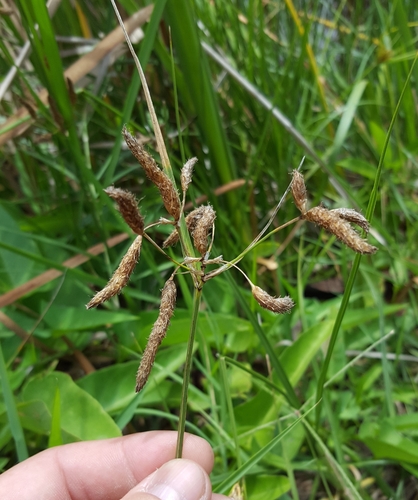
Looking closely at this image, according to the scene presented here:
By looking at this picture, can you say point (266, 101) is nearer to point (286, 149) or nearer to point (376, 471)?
point (286, 149)

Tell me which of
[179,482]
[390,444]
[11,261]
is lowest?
[390,444]

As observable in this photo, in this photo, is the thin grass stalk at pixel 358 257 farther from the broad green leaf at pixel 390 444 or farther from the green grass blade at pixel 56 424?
the green grass blade at pixel 56 424

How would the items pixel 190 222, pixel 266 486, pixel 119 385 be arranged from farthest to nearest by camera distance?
1. pixel 119 385
2. pixel 266 486
3. pixel 190 222

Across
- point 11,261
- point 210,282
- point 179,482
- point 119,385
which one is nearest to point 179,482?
point 179,482

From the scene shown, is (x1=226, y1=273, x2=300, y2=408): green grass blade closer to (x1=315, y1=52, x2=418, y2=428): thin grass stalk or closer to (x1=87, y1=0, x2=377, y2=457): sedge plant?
(x1=315, y1=52, x2=418, y2=428): thin grass stalk

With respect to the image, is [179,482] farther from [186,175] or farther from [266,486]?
[186,175]

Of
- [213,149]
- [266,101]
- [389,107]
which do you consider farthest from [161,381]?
[389,107]

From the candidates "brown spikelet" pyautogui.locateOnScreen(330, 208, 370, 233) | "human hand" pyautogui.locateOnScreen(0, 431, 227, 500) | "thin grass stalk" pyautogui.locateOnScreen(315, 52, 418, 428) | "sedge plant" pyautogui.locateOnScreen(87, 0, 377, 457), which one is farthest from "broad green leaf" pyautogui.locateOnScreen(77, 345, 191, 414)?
"brown spikelet" pyautogui.locateOnScreen(330, 208, 370, 233)
